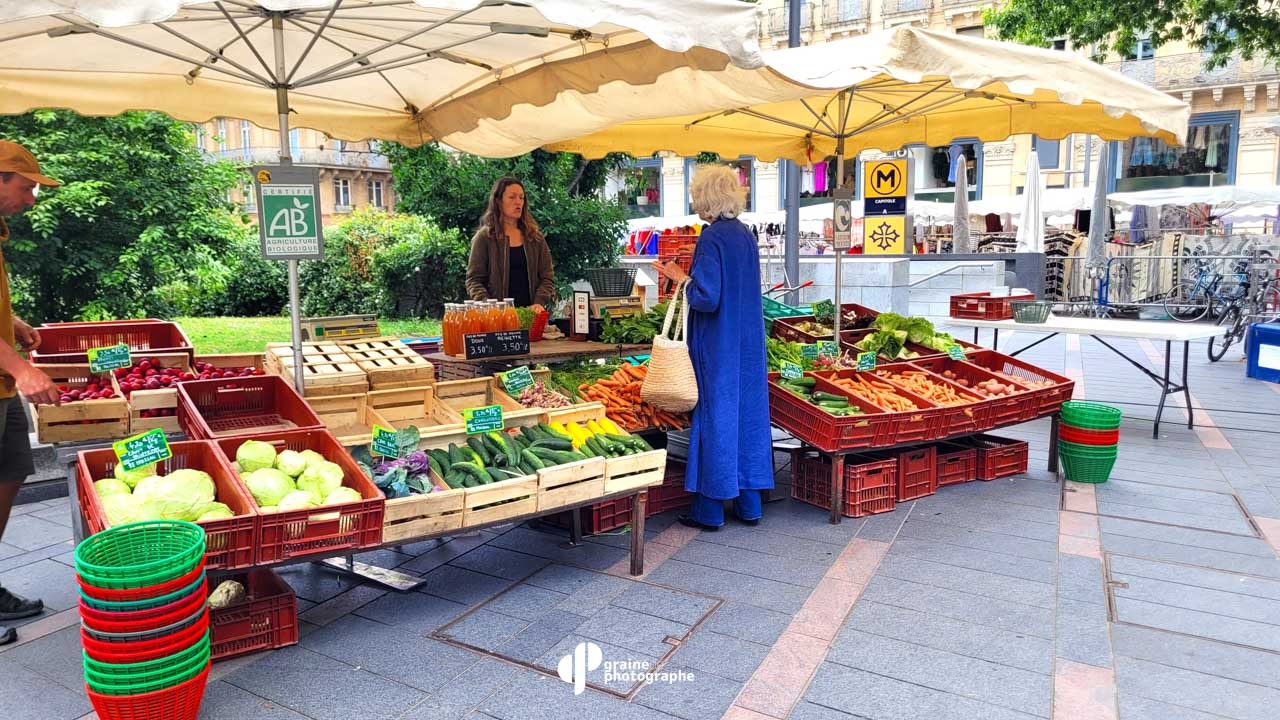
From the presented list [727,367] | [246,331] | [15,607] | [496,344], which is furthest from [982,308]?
[246,331]

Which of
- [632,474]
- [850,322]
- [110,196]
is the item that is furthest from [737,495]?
[110,196]

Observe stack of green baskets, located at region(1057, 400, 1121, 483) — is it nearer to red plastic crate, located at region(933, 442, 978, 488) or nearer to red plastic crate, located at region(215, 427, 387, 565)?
red plastic crate, located at region(933, 442, 978, 488)

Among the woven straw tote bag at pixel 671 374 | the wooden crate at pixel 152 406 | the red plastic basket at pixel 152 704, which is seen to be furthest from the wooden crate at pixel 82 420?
the woven straw tote bag at pixel 671 374

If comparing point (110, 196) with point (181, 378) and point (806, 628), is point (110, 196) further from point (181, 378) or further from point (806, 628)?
point (806, 628)

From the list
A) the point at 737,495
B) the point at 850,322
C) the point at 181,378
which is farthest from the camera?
the point at 850,322

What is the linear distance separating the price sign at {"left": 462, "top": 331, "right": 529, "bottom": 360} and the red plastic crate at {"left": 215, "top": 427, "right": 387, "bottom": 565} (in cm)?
152

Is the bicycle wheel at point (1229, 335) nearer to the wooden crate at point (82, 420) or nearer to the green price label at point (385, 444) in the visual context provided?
the green price label at point (385, 444)

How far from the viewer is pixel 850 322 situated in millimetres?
7879

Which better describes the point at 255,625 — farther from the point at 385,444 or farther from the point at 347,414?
the point at 347,414

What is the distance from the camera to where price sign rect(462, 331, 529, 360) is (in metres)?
5.17

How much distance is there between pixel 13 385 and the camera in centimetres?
374

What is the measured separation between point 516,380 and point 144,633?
2476 mm

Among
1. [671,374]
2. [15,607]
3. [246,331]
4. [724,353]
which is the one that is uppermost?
[724,353]

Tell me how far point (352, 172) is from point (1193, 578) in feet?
162
